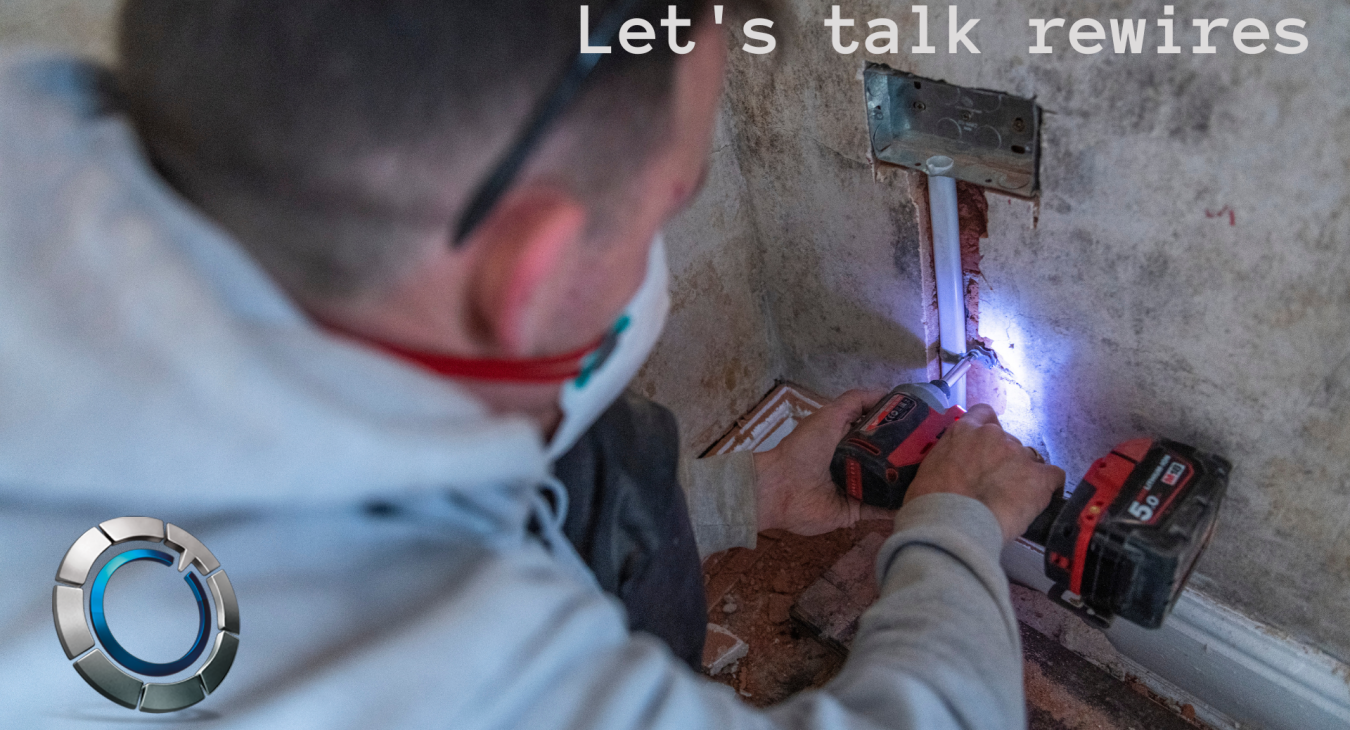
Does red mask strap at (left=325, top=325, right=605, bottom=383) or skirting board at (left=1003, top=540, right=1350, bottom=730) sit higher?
red mask strap at (left=325, top=325, right=605, bottom=383)

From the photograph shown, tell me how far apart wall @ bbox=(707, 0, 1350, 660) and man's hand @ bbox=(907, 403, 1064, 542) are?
0.68 ft

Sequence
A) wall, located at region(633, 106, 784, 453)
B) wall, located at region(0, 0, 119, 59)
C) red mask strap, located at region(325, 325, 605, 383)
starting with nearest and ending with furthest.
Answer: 1. red mask strap, located at region(325, 325, 605, 383)
2. wall, located at region(0, 0, 119, 59)
3. wall, located at region(633, 106, 784, 453)

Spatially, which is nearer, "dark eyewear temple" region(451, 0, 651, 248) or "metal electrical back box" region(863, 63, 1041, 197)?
"dark eyewear temple" region(451, 0, 651, 248)

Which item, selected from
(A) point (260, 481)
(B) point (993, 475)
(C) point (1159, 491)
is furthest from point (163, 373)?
(C) point (1159, 491)

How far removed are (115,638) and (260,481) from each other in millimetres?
213

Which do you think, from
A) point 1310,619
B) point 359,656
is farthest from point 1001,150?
point 359,656

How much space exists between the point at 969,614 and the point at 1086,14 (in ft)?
2.35

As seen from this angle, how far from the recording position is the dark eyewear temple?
23.4 inches

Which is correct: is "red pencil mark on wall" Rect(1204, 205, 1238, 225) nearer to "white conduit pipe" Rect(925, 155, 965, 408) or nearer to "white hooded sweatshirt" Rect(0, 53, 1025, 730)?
"white conduit pipe" Rect(925, 155, 965, 408)

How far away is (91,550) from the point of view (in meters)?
0.65

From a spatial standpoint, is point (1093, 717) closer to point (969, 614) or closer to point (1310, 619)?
Result: point (1310, 619)

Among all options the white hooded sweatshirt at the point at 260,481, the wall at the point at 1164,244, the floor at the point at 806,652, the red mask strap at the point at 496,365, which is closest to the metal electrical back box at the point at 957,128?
the wall at the point at 1164,244

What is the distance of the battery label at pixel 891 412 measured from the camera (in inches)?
54.9

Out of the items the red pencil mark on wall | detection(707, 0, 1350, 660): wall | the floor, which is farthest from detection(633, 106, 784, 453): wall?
the red pencil mark on wall
